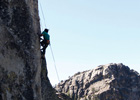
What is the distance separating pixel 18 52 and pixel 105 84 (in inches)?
4482

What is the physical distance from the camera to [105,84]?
409ft

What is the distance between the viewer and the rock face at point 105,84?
119 m

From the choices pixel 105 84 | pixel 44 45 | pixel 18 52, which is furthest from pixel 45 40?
pixel 105 84

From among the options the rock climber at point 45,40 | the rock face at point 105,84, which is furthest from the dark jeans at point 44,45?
the rock face at point 105,84

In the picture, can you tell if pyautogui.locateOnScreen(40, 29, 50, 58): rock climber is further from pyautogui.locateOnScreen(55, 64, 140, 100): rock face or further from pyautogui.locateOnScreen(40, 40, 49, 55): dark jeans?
pyautogui.locateOnScreen(55, 64, 140, 100): rock face

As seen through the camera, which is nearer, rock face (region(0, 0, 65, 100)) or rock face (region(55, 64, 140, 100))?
rock face (region(0, 0, 65, 100))

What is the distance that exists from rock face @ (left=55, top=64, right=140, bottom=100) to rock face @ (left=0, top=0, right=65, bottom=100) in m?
106

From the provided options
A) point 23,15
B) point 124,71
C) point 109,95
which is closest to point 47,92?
point 23,15

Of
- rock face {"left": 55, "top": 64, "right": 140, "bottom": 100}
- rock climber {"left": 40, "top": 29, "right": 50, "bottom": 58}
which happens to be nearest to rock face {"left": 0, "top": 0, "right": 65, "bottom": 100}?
rock climber {"left": 40, "top": 29, "right": 50, "bottom": 58}

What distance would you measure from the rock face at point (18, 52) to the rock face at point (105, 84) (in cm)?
10581

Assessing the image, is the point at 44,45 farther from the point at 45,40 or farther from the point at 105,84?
the point at 105,84

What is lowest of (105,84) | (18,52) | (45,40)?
(18,52)

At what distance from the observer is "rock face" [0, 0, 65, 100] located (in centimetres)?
1384

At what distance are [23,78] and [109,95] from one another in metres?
109
